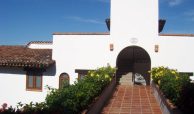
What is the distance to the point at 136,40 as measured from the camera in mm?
19859

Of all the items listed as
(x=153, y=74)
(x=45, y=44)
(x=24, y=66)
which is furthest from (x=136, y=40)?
(x=45, y=44)

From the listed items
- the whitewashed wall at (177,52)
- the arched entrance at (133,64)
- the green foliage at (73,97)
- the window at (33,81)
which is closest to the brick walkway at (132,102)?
the green foliage at (73,97)

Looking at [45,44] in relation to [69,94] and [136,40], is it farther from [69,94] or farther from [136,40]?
[69,94]

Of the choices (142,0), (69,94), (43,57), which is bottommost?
(69,94)

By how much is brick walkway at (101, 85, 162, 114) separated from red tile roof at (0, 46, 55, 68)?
17.5 ft

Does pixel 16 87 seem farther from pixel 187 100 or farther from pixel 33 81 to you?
pixel 187 100

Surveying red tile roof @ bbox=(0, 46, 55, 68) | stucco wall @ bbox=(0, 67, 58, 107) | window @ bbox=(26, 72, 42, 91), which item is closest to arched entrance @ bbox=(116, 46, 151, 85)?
red tile roof @ bbox=(0, 46, 55, 68)

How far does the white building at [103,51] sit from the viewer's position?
773 inches

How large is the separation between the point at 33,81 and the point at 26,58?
1.69m

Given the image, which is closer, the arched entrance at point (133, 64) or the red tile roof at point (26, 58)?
the red tile roof at point (26, 58)

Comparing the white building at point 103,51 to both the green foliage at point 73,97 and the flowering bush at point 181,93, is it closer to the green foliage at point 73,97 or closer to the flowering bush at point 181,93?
the flowering bush at point 181,93

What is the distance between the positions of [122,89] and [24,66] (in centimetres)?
680

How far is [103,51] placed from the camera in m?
20.1

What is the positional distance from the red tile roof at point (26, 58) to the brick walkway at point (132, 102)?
5.34m
